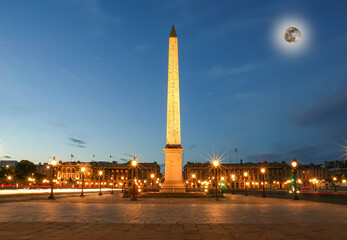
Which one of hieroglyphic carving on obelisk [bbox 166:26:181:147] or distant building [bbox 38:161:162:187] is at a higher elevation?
hieroglyphic carving on obelisk [bbox 166:26:181:147]

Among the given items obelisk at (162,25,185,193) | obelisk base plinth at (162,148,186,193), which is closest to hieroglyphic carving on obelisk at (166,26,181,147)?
obelisk at (162,25,185,193)

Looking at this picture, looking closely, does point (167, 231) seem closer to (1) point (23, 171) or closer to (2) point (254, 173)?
(1) point (23, 171)

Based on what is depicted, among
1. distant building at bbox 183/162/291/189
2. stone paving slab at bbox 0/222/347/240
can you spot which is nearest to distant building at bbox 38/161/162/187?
distant building at bbox 183/162/291/189

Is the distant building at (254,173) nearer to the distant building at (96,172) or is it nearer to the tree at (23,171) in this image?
the distant building at (96,172)

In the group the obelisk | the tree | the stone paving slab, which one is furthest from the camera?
the tree

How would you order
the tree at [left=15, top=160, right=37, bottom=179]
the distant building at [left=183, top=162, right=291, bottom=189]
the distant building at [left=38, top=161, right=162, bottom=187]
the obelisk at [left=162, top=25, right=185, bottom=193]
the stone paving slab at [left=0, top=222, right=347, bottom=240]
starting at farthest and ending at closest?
the distant building at [left=38, top=161, right=162, bottom=187] < the distant building at [left=183, top=162, right=291, bottom=189] < the tree at [left=15, top=160, right=37, bottom=179] < the obelisk at [left=162, top=25, right=185, bottom=193] < the stone paving slab at [left=0, top=222, right=347, bottom=240]

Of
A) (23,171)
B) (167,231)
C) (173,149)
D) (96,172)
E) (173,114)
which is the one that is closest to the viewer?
(167,231)

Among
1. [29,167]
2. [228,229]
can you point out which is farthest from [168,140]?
[29,167]

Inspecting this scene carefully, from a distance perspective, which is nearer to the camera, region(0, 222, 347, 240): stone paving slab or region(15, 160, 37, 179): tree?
region(0, 222, 347, 240): stone paving slab

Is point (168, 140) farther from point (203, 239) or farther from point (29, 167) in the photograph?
point (29, 167)

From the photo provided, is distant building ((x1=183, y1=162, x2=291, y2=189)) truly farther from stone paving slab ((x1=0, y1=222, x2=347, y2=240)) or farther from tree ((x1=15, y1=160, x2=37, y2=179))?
stone paving slab ((x1=0, y1=222, x2=347, y2=240))

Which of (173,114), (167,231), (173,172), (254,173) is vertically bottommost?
(167,231)

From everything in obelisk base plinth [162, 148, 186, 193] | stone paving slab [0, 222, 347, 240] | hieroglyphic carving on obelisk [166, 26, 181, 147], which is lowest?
stone paving slab [0, 222, 347, 240]

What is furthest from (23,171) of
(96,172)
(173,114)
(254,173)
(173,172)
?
(254,173)
